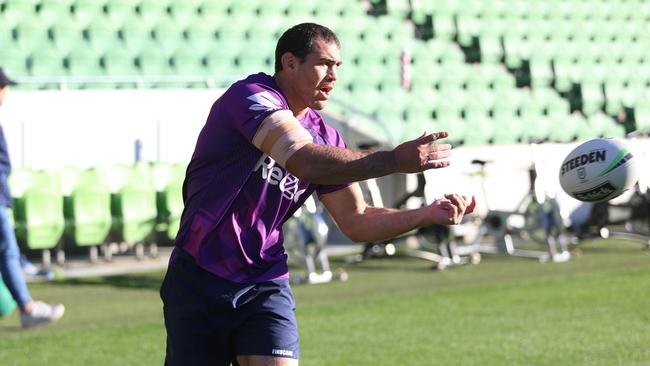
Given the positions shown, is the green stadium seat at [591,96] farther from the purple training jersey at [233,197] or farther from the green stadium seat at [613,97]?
the purple training jersey at [233,197]

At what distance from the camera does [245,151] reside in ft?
14.7

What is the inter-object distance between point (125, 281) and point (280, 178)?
922cm

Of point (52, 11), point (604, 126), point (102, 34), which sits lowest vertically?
point (604, 126)

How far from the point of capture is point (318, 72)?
4516mm

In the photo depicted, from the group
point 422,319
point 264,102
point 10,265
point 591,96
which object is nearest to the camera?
point 264,102

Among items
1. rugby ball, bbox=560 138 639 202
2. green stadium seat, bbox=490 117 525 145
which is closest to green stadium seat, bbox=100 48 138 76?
green stadium seat, bbox=490 117 525 145

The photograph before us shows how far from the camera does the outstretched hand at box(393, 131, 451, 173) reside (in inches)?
151

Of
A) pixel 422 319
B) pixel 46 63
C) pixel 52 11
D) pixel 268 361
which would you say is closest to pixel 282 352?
pixel 268 361

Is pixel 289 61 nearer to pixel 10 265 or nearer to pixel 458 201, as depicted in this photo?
pixel 458 201

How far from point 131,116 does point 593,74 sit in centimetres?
1132

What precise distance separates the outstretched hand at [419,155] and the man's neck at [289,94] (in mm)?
858

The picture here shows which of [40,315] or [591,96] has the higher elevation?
[40,315]

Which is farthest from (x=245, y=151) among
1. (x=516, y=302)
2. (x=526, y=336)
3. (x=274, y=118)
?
(x=516, y=302)

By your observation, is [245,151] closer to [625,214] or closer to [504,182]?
[625,214]
